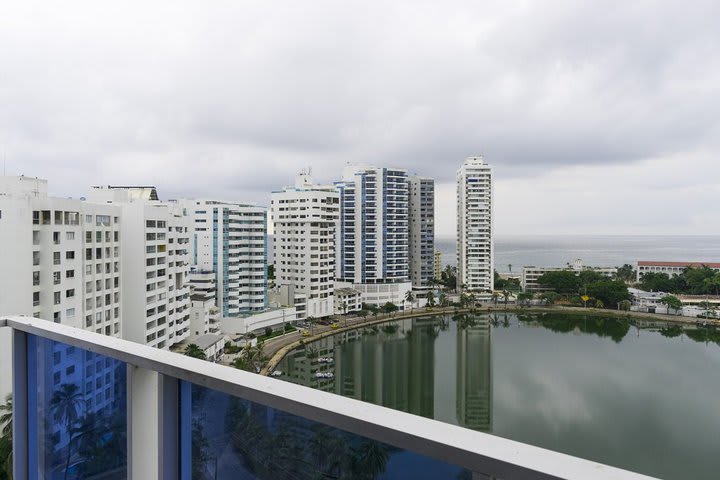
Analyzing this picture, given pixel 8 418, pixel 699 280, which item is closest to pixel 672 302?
pixel 699 280

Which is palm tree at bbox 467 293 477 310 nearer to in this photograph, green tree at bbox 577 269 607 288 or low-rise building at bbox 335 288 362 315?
low-rise building at bbox 335 288 362 315

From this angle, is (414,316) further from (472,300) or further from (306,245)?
(306,245)

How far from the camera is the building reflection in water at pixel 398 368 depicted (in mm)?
7656

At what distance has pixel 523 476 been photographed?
10.9 inches

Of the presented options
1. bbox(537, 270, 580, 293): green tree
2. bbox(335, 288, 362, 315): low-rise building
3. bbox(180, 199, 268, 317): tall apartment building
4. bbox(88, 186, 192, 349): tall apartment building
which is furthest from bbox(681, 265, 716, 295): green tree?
bbox(88, 186, 192, 349): tall apartment building

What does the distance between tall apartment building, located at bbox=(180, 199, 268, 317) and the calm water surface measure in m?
2.07

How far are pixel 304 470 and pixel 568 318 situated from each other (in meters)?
16.7

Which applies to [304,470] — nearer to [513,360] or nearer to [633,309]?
[513,360]

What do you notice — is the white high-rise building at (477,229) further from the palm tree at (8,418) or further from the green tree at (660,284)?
the palm tree at (8,418)

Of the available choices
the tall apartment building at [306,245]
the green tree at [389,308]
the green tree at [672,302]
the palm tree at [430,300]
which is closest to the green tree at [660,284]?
the green tree at [672,302]

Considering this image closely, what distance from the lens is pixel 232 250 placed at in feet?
36.9

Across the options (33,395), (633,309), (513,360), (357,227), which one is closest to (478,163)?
(357,227)

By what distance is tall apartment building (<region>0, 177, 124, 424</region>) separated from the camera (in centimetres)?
521

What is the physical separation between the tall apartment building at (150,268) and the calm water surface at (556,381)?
7.90ft
